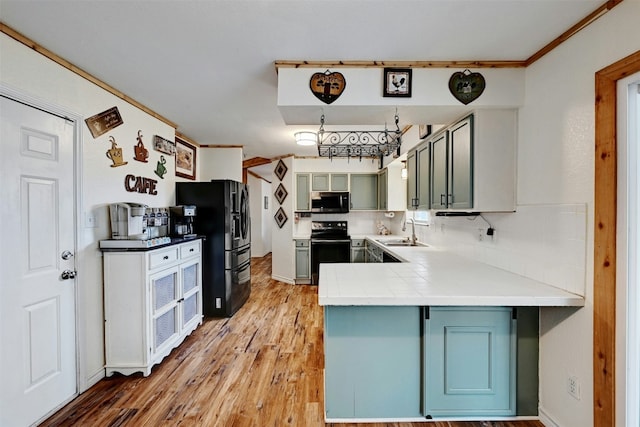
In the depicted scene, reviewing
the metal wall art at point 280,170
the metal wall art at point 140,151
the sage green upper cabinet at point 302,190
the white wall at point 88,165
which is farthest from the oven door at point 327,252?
the white wall at point 88,165

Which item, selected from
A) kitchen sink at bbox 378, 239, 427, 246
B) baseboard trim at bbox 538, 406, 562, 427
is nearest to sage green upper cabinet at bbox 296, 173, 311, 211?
kitchen sink at bbox 378, 239, 427, 246

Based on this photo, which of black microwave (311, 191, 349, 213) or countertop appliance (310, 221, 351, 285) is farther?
black microwave (311, 191, 349, 213)

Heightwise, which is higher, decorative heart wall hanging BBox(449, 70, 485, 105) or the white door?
decorative heart wall hanging BBox(449, 70, 485, 105)

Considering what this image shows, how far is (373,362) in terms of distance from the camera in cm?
183

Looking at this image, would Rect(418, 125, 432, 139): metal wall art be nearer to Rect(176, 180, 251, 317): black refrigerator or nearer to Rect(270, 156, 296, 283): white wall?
Rect(176, 180, 251, 317): black refrigerator

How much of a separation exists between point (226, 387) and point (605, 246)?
2.61m

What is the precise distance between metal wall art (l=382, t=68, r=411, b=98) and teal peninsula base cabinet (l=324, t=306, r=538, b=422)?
1462 millimetres

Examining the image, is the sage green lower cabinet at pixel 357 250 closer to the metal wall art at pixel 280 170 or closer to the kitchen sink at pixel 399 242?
the kitchen sink at pixel 399 242

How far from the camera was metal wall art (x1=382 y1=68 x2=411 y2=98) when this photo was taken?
204 centimetres

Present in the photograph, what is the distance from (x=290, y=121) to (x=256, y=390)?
2.16 meters

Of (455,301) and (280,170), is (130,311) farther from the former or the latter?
(280,170)

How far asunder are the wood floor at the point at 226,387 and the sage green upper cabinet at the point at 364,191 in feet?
8.85

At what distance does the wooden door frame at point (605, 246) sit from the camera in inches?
56.3

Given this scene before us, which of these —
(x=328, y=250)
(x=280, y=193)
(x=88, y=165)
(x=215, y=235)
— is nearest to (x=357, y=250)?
(x=328, y=250)
